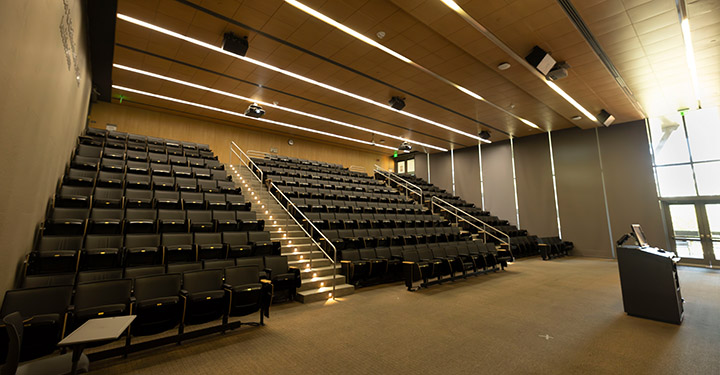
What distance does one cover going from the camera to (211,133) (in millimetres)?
10438

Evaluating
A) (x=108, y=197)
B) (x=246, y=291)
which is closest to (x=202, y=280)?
(x=246, y=291)

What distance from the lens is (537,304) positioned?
168 inches

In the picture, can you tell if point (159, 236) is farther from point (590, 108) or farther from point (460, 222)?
point (590, 108)

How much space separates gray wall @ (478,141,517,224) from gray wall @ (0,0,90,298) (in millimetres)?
12240

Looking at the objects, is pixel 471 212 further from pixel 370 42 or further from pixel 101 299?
pixel 101 299

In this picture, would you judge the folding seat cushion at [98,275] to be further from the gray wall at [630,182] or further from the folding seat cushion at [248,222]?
the gray wall at [630,182]

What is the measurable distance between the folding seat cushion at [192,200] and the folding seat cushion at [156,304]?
2543 millimetres

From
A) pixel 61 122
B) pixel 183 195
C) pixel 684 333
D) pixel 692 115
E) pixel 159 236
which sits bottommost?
pixel 684 333

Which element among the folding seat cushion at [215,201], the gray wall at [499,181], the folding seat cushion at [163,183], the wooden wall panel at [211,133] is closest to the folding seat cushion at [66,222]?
the folding seat cushion at [163,183]

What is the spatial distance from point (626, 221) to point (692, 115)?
3.26m

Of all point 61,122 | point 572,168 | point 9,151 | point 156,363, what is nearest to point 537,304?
point 156,363

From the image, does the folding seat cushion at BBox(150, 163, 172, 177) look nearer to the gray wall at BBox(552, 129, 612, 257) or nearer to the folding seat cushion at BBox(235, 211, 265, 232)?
the folding seat cushion at BBox(235, 211, 265, 232)

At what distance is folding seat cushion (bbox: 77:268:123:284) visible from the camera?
3104 millimetres

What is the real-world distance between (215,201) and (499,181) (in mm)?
10269
